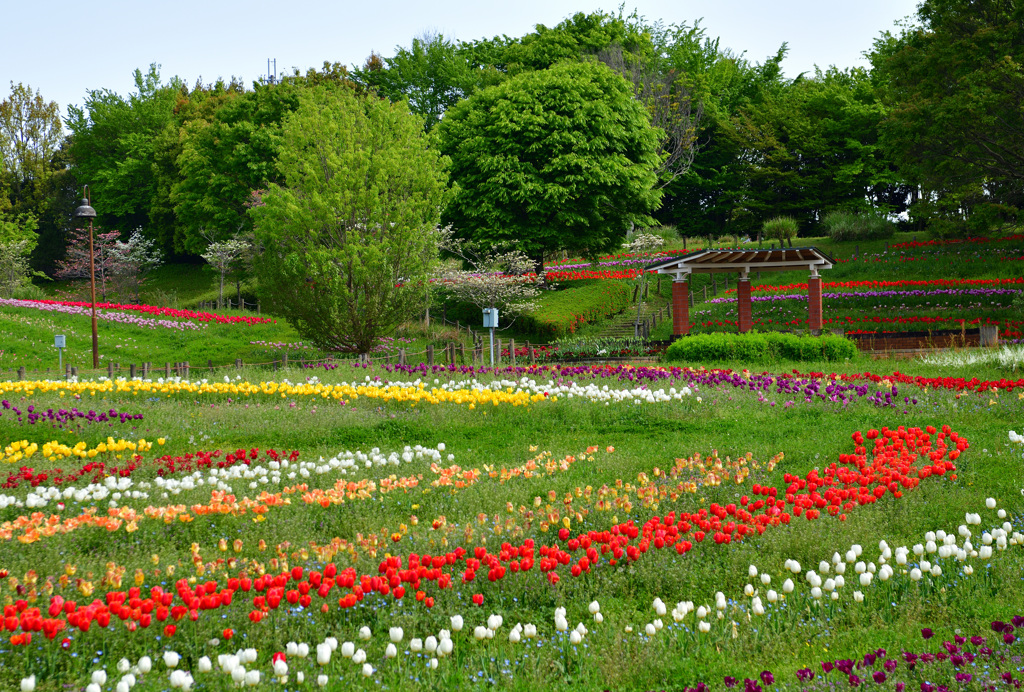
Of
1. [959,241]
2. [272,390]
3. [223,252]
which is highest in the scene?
[223,252]

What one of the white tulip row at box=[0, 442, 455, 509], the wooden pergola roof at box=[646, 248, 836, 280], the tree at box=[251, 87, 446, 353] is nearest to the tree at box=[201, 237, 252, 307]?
the tree at box=[251, 87, 446, 353]

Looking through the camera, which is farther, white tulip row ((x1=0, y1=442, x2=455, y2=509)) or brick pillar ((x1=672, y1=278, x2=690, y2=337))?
brick pillar ((x1=672, y1=278, x2=690, y2=337))

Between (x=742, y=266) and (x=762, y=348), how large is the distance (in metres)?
6.30

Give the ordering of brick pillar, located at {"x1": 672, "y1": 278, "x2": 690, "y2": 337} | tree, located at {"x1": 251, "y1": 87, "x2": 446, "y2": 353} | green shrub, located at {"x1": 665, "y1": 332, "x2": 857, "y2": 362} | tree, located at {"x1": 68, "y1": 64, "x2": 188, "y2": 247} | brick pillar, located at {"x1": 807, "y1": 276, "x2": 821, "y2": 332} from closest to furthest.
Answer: green shrub, located at {"x1": 665, "y1": 332, "x2": 857, "y2": 362} < tree, located at {"x1": 251, "y1": 87, "x2": 446, "y2": 353} < brick pillar, located at {"x1": 807, "y1": 276, "x2": 821, "y2": 332} < brick pillar, located at {"x1": 672, "y1": 278, "x2": 690, "y2": 337} < tree, located at {"x1": 68, "y1": 64, "x2": 188, "y2": 247}

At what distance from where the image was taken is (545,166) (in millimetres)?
33969

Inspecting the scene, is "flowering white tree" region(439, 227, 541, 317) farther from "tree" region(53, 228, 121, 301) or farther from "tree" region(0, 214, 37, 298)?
"tree" region(0, 214, 37, 298)

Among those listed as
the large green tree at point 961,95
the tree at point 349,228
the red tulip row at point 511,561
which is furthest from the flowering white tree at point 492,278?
the red tulip row at point 511,561

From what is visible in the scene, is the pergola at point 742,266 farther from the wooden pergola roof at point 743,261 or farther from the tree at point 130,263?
the tree at point 130,263

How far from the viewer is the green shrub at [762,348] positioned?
2066 centimetres

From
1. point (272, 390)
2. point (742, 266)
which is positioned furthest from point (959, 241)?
point (272, 390)

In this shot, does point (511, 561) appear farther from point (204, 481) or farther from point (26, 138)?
point (26, 138)

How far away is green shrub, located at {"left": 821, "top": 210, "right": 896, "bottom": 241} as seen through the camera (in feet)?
144

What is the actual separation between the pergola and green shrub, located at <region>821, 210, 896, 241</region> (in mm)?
19326

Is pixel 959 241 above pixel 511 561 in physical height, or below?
above
